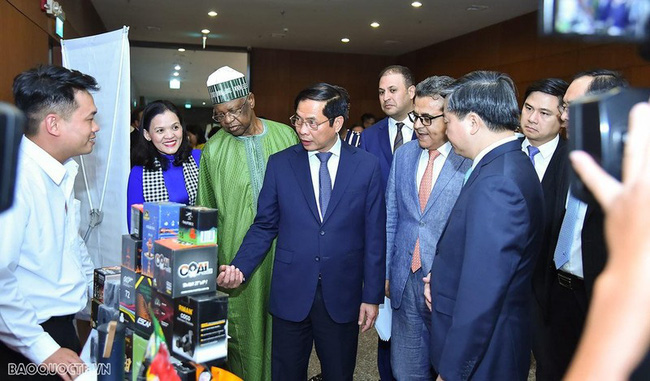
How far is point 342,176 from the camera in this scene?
2.56 m

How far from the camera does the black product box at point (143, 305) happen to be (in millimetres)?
1521

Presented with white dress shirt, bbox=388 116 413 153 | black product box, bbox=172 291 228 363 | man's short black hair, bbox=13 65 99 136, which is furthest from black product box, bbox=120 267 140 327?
white dress shirt, bbox=388 116 413 153

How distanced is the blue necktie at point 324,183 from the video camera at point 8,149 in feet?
6.30

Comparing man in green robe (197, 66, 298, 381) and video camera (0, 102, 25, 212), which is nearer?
video camera (0, 102, 25, 212)

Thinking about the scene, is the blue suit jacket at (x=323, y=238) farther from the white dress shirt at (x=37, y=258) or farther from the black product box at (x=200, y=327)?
the black product box at (x=200, y=327)

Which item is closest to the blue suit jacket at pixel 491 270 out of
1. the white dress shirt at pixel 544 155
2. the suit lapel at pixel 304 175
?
the suit lapel at pixel 304 175

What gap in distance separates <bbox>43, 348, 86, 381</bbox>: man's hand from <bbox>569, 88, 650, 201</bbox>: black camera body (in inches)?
63.8

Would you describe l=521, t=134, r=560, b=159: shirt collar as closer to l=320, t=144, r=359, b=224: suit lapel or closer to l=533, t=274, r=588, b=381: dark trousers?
l=533, t=274, r=588, b=381: dark trousers

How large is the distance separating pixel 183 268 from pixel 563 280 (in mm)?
1898

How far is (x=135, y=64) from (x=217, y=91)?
11.3 m

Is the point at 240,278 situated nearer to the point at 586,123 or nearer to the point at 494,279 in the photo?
the point at 494,279

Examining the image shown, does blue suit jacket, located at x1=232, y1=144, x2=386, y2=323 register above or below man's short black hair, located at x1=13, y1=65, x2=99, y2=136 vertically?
below

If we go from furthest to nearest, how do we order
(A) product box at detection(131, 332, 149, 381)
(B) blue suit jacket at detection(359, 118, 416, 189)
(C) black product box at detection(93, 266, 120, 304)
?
(B) blue suit jacket at detection(359, 118, 416, 189) < (C) black product box at detection(93, 266, 120, 304) < (A) product box at detection(131, 332, 149, 381)

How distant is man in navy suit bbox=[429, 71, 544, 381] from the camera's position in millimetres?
1694
